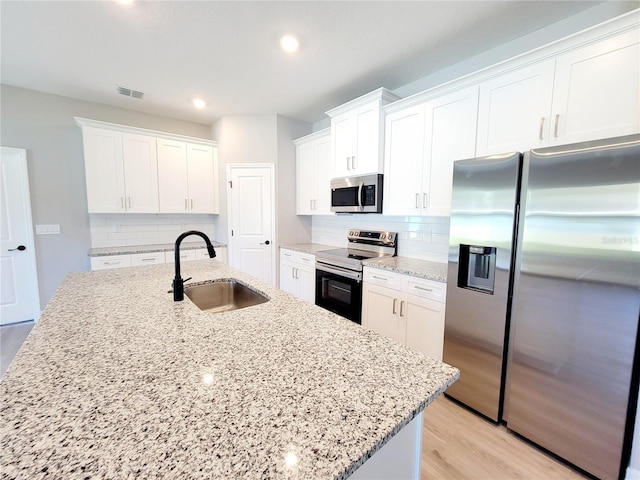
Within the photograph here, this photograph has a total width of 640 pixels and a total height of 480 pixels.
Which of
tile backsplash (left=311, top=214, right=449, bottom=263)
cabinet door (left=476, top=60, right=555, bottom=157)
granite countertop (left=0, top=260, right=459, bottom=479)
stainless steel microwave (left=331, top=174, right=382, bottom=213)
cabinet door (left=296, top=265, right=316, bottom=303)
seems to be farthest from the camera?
cabinet door (left=296, top=265, right=316, bottom=303)

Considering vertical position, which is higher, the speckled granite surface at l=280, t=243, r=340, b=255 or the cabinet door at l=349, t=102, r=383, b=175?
the cabinet door at l=349, t=102, r=383, b=175

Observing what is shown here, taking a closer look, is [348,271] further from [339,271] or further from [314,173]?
[314,173]

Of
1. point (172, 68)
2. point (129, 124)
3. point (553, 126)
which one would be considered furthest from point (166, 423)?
point (129, 124)

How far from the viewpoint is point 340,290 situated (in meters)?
2.86

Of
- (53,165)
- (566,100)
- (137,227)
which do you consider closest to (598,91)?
(566,100)

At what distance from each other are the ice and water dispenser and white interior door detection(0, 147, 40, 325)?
179 inches

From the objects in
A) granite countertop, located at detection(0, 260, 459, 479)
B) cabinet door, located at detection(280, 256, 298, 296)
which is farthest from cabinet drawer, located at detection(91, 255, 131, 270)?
granite countertop, located at detection(0, 260, 459, 479)

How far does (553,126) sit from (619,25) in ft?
1.67

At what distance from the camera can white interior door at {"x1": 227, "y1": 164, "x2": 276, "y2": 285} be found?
3779 mm

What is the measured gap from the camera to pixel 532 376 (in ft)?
5.24

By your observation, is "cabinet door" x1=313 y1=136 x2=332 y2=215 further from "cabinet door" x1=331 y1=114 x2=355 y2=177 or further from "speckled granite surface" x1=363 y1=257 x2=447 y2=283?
"speckled granite surface" x1=363 y1=257 x2=447 y2=283

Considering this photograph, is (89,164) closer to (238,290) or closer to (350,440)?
(238,290)

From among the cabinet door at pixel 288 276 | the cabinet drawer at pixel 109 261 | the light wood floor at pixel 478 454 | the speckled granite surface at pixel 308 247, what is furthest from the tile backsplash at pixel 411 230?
the cabinet drawer at pixel 109 261

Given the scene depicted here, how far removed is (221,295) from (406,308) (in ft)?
4.87
